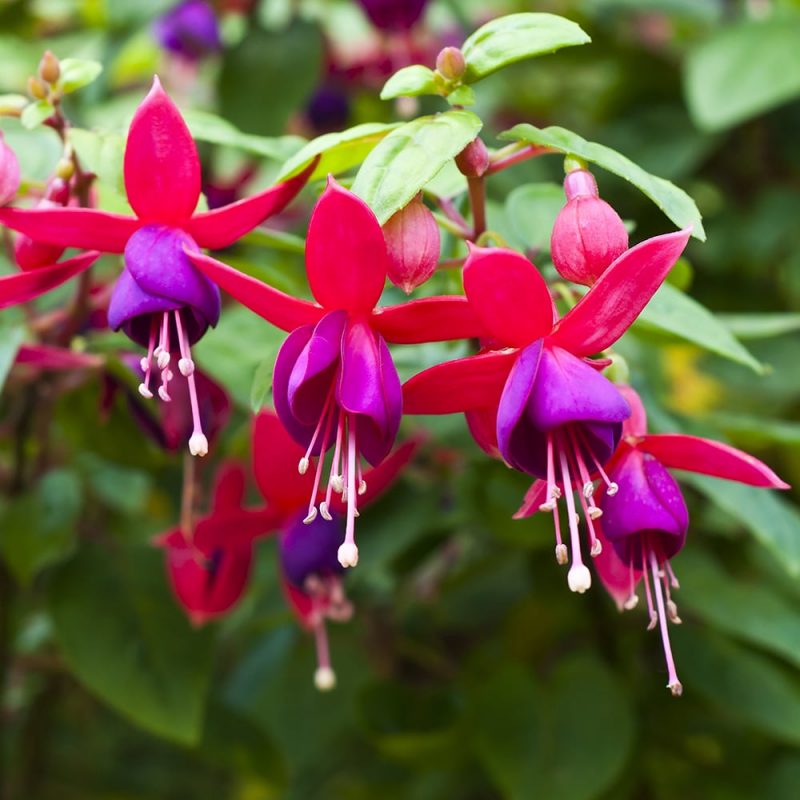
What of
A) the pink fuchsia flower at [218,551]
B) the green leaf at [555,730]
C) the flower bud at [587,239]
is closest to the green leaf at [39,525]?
the pink fuchsia flower at [218,551]

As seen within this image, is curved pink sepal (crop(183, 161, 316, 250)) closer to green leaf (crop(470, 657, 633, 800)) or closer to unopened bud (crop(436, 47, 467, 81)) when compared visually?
A: unopened bud (crop(436, 47, 467, 81))

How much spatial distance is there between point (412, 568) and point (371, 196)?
0.88m

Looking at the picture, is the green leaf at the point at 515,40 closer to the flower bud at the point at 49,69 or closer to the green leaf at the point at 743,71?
the flower bud at the point at 49,69

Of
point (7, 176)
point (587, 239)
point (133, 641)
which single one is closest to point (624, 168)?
point (587, 239)

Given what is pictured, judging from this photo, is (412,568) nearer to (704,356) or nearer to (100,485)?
(100,485)

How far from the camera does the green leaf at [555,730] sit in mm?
1175

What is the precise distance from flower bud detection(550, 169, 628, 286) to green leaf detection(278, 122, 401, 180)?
13 centimetres

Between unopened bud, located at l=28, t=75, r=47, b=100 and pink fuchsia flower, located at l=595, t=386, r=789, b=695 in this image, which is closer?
pink fuchsia flower, located at l=595, t=386, r=789, b=695

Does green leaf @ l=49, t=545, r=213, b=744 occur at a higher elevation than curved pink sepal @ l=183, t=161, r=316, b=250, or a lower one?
lower

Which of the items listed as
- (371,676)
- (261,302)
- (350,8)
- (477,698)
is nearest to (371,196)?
(261,302)

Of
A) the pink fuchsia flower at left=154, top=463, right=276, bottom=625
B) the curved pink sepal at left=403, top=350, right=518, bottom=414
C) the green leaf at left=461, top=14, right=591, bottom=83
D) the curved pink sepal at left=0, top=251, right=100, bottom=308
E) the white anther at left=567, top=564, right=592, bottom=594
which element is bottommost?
the pink fuchsia flower at left=154, top=463, right=276, bottom=625

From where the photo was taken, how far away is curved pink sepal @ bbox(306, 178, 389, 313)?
60 cm

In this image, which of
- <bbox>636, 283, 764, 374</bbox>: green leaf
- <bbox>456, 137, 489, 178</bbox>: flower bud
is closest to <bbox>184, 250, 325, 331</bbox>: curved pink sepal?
<bbox>456, 137, 489, 178</bbox>: flower bud

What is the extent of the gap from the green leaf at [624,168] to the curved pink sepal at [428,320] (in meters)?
0.11
